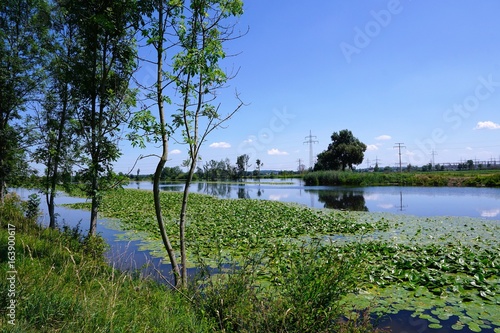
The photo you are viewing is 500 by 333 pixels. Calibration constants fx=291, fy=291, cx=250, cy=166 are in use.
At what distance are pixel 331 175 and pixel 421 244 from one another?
3798 cm

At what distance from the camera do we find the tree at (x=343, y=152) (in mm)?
53531

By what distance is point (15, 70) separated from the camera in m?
8.94

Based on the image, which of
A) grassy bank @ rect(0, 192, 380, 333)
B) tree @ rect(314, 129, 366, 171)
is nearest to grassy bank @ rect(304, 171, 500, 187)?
tree @ rect(314, 129, 366, 171)

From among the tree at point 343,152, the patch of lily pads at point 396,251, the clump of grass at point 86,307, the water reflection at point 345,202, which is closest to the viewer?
the clump of grass at point 86,307

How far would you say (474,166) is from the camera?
66125 mm

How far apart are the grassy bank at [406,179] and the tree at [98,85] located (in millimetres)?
39040

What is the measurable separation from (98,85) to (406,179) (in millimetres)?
42331

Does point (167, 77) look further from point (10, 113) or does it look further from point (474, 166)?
point (474, 166)

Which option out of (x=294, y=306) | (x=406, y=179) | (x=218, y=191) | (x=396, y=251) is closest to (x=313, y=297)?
(x=294, y=306)

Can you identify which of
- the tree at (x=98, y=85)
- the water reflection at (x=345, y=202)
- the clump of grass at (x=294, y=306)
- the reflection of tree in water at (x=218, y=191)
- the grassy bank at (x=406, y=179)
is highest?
the tree at (x=98, y=85)

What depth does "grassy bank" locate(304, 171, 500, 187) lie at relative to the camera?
3394 centimetres

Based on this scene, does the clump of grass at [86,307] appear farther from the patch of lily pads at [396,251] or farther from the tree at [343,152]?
the tree at [343,152]

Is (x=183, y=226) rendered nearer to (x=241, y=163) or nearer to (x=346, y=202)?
(x=346, y=202)

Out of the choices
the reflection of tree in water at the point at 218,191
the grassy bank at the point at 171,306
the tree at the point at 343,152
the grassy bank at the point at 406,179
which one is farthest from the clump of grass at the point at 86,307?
the tree at the point at 343,152
